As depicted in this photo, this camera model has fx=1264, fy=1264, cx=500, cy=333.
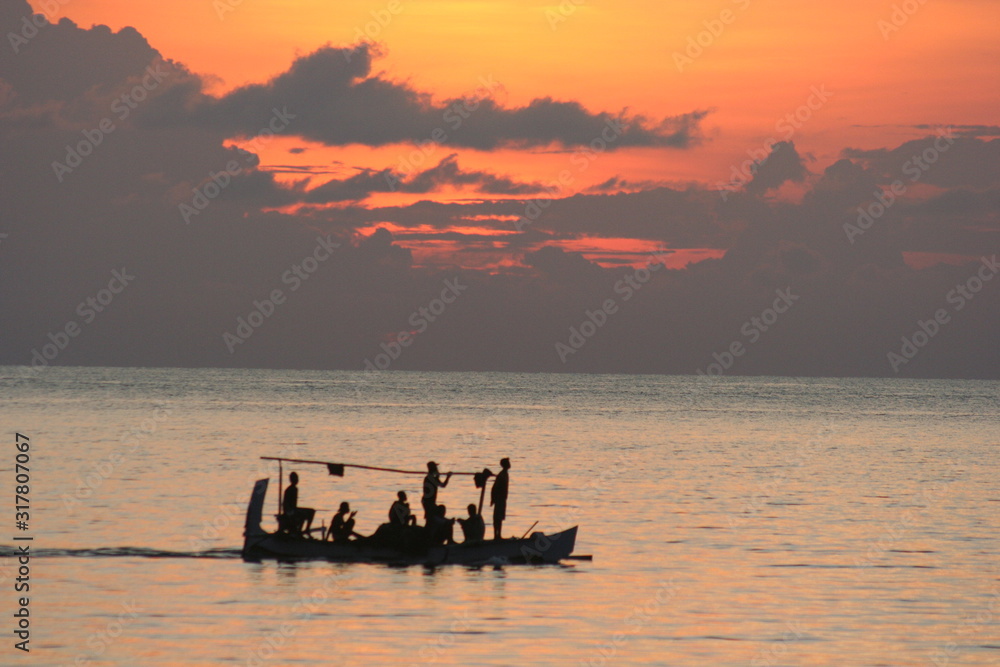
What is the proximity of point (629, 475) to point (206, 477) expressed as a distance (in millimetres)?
20566

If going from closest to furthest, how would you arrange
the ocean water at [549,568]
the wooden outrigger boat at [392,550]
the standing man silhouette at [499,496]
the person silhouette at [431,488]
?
the ocean water at [549,568]
the person silhouette at [431,488]
the wooden outrigger boat at [392,550]
the standing man silhouette at [499,496]

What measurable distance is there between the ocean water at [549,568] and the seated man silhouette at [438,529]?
2.60ft

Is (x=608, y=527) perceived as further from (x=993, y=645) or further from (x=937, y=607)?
(x=993, y=645)

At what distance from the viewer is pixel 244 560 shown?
34250 mm

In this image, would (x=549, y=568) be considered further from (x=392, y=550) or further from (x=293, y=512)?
(x=293, y=512)

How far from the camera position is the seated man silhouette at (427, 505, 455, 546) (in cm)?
3431

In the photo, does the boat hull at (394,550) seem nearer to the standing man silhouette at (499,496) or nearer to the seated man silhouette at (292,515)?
the seated man silhouette at (292,515)

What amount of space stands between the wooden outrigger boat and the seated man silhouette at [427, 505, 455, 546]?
0.20 metres

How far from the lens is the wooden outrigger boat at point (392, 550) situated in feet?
112

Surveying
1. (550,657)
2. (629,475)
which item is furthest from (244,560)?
(629,475)

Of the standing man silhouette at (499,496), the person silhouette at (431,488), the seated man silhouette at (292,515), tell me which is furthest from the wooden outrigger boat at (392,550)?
the person silhouette at (431,488)

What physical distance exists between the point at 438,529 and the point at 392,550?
1.38m

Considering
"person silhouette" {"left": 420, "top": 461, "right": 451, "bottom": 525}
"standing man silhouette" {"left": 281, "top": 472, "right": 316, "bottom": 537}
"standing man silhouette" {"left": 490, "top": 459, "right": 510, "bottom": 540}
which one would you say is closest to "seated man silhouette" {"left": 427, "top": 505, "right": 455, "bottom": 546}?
"person silhouette" {"left": 420, "top": 461, "right": 451, "bottom": 525}

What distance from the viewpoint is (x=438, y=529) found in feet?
113
